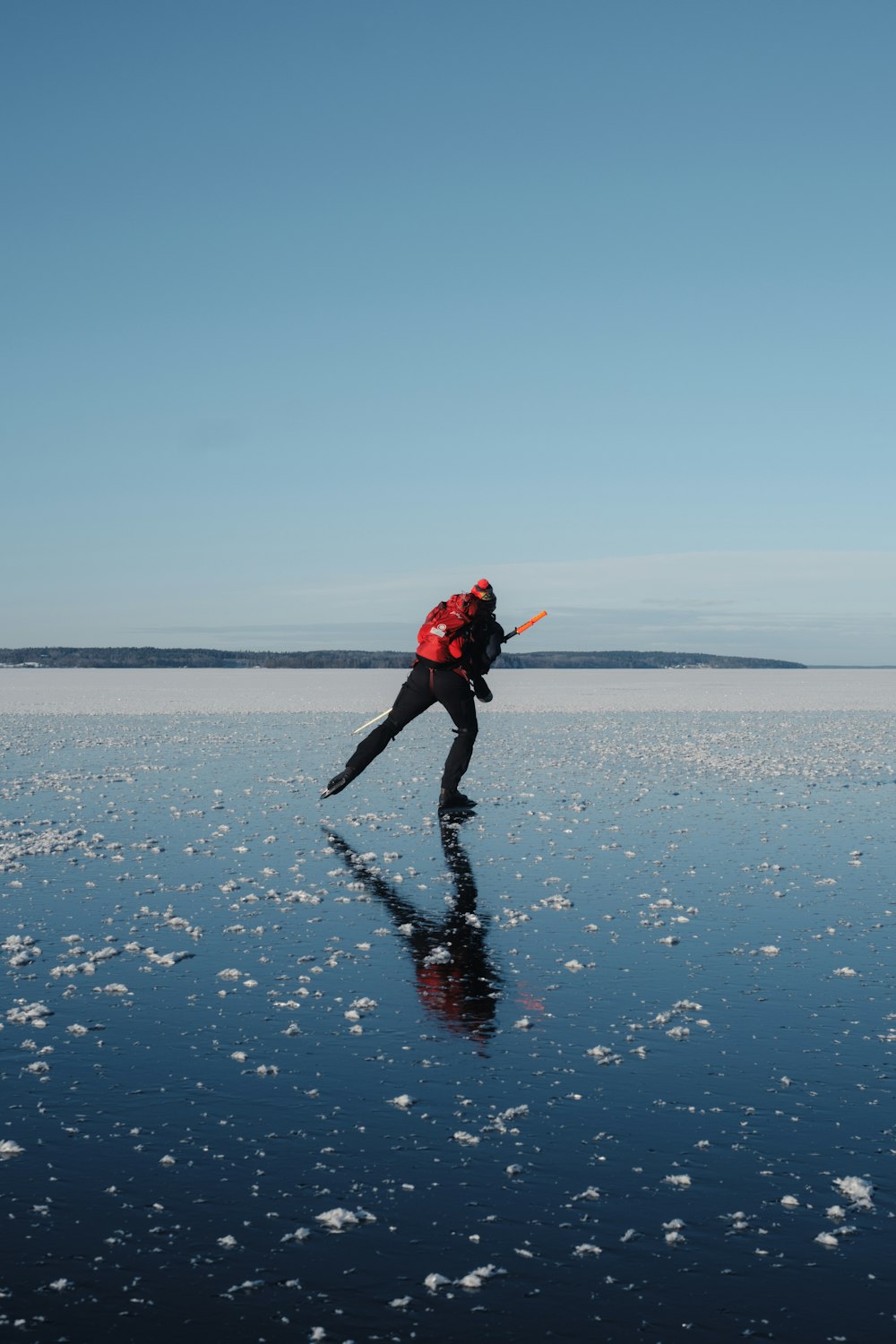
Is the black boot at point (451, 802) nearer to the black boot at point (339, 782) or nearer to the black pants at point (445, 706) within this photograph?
the black pants at point (445, 706)

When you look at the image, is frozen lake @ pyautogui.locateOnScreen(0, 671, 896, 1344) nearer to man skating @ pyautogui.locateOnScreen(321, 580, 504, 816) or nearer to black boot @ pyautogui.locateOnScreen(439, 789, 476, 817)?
black boot @ pyautogui.locateOnScreen(439, 789, 476, 817)

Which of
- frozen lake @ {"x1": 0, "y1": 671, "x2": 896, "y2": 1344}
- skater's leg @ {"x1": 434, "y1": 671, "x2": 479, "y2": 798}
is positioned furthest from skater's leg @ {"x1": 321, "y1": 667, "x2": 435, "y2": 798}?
frozen lake @ {"x1": 0, "y1": 671, "x2": 896, "y2": 1344}

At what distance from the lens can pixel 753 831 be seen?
11.9 metres

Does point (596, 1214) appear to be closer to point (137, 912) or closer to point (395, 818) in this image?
point (137, 912)

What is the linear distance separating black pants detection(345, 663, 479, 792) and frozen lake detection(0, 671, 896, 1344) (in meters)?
1.63

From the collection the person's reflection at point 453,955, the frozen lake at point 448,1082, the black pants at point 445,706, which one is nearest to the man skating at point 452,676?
the black pants at point 445,706

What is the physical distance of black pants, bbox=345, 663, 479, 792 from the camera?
45.2 ft

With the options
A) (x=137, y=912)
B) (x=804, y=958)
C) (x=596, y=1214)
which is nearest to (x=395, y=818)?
(x=137, y=912)

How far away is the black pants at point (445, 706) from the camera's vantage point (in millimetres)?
13781

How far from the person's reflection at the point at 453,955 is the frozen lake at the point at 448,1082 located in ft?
0.10

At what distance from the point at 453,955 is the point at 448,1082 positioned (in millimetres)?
2219

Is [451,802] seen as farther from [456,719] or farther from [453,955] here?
[453,955]

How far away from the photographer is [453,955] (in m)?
7.21

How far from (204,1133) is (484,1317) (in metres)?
1.55
